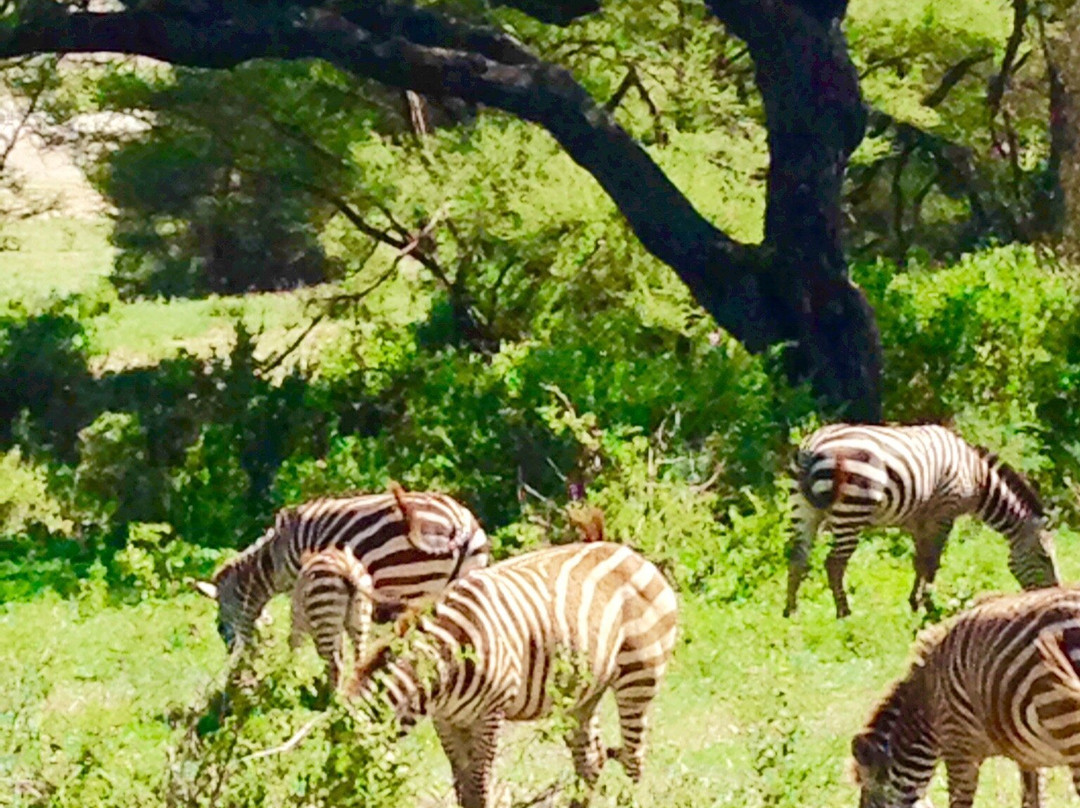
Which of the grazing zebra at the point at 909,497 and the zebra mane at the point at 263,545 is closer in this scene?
the zebra mane at the point at 263,545

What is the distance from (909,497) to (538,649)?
564 cm

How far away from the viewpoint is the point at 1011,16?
26.4 m

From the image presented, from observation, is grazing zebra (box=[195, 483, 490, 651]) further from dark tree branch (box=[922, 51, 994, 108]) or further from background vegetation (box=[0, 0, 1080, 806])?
dark tree branch (box=[922, 51, 994, 108])

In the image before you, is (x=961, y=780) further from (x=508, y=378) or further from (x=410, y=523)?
(x=508, y=378)

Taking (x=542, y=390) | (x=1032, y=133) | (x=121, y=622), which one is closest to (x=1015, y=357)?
(x=542, y=390)

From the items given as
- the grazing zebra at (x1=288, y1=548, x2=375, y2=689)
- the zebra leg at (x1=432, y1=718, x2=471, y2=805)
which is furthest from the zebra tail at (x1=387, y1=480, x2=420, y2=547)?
the zebra leg at (x1=432, y1=718, x2=471, y2=805)

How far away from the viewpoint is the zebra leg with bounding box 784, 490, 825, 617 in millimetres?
12594

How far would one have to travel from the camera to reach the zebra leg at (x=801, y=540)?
12.6 metres

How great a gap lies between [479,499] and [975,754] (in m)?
8.40

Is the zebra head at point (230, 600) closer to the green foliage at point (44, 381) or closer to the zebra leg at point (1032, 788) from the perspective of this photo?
the zebra leg at point (1032, 788)

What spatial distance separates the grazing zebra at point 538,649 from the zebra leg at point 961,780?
1.24m

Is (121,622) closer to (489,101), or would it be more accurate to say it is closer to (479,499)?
(479,499)

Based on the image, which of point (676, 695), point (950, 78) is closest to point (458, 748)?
point (676, 695)

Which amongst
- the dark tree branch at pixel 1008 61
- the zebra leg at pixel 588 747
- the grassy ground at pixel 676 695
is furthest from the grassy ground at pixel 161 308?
the zebra leg at pixel 588 747
